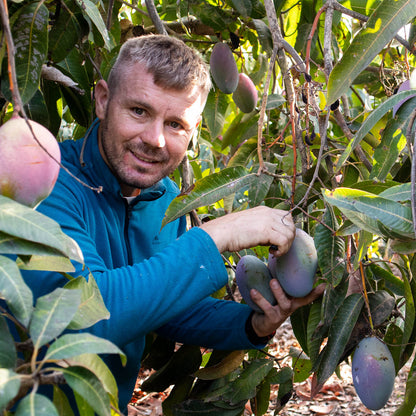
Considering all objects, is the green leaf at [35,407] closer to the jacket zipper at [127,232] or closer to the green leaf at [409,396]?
the green leaf at [409,396]

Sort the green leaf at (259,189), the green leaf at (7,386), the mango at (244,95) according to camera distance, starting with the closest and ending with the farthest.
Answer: the green leaf at (7,386), the green leaf at (259,189), the mango at (244,95)

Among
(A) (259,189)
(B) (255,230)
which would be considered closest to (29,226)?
(B) (255,230)

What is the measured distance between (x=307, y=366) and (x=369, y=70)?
1094mm

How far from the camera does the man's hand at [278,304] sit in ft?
4.37

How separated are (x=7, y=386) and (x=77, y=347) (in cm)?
9

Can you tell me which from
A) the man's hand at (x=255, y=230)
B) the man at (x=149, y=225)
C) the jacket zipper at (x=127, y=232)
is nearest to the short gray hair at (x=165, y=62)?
the man at (x=149, y=225)

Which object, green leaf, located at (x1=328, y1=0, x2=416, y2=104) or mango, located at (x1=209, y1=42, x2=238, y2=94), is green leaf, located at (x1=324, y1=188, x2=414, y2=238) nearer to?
green leaf, located at (x1=328, y1=0, x2=416, y2=104)

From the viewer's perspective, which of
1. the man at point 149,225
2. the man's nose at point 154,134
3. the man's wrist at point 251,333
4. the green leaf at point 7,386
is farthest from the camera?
the man's wrist at point 251,333

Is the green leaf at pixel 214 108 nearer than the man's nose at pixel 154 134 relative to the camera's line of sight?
No

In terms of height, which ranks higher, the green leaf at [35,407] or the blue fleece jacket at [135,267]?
the green leaf at [35,407]

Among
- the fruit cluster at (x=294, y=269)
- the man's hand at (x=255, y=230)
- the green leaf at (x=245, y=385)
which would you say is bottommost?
the green leaf at (x=245, y=385)

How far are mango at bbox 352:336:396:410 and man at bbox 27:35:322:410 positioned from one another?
21 cm

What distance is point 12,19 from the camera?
1093 mm

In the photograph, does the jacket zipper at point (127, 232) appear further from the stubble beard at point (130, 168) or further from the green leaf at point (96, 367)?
the green leaf at point (96, 367)
